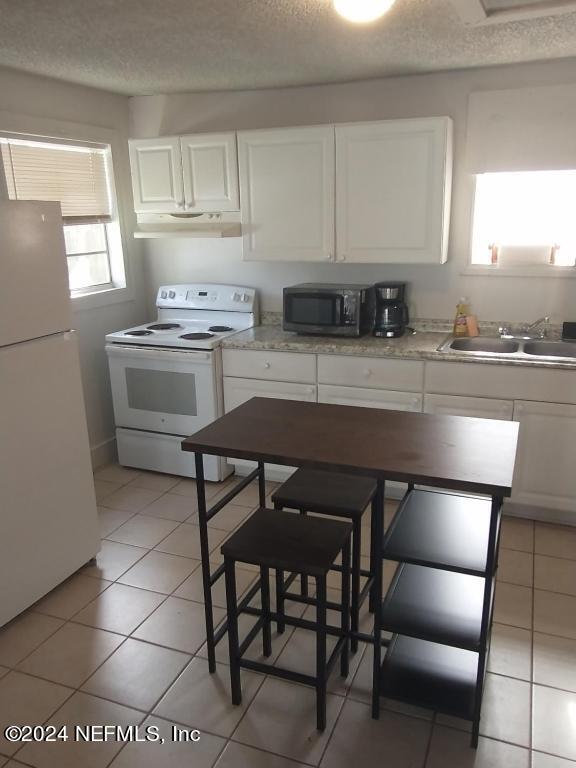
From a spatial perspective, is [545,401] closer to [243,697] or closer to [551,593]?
[551,593]

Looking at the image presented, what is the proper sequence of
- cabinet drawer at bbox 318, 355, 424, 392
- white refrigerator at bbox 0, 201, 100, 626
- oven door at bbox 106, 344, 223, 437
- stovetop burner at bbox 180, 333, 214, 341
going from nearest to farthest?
1. white refrigerator at bbox 0, 201, 100, 626
2. cabinet drawer at bbox 318, 355, 424, 392
3. oven door at bbox 106, 344, 223, 437
4. stovetop burner at bbox 180, 333, 214, 341

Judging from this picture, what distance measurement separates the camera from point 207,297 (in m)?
3.98

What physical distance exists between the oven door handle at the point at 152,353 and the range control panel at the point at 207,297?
583 mm

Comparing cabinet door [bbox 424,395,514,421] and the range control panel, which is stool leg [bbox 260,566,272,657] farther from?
the range control panel

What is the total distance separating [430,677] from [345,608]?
35 cm

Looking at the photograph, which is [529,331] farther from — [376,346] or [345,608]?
[345,608]

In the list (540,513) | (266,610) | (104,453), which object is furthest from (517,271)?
(104,453)

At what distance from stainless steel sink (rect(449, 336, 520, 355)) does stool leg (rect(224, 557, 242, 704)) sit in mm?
1946

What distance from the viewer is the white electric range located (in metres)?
3.48

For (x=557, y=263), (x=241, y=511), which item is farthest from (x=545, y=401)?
(x=241, y=511)

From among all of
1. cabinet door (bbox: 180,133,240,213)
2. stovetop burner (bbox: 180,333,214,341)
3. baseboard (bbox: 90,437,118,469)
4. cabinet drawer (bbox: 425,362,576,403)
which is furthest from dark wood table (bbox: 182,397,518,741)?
baseboard (bbox: 90,437,118,469)

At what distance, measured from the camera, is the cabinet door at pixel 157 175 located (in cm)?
354

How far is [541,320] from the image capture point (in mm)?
3297

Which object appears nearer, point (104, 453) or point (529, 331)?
point (529, 331)
